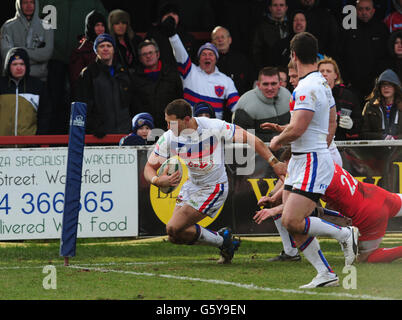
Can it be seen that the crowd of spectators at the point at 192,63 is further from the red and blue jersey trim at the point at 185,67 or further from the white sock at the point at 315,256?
the white sock at the point at 315,256

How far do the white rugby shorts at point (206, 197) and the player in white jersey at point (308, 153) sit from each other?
204 cm

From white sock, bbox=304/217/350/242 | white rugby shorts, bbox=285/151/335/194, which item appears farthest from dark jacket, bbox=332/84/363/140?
white rugby shorts, bbox=285/151/335/194

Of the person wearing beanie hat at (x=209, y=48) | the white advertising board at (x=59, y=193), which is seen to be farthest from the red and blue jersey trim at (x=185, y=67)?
the white advertising board at (x=59, y=193)

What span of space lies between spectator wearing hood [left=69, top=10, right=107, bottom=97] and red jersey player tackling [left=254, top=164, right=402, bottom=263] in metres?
4.69

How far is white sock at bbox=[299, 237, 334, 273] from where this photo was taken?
756 centimetres

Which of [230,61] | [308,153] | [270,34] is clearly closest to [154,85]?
[230,61]

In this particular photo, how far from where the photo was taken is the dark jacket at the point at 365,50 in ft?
45.0

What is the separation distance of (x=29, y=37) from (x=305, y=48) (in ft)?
21.4

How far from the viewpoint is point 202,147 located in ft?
31.9

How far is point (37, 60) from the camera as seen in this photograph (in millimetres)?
13078

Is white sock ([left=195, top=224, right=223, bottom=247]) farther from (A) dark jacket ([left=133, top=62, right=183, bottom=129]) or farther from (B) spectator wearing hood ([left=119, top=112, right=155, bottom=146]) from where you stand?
(A) dark jacket ([left=133, top=62, right=183, bottom=129])

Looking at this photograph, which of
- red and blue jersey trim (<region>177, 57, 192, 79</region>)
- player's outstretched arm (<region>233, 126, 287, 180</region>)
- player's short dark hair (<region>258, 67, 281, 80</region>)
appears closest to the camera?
player's outstretched arm (<region>233, 126, 287, 180</region>)

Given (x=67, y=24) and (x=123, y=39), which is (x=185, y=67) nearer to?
(x=123, y=39)

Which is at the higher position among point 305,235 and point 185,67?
point 185,67
